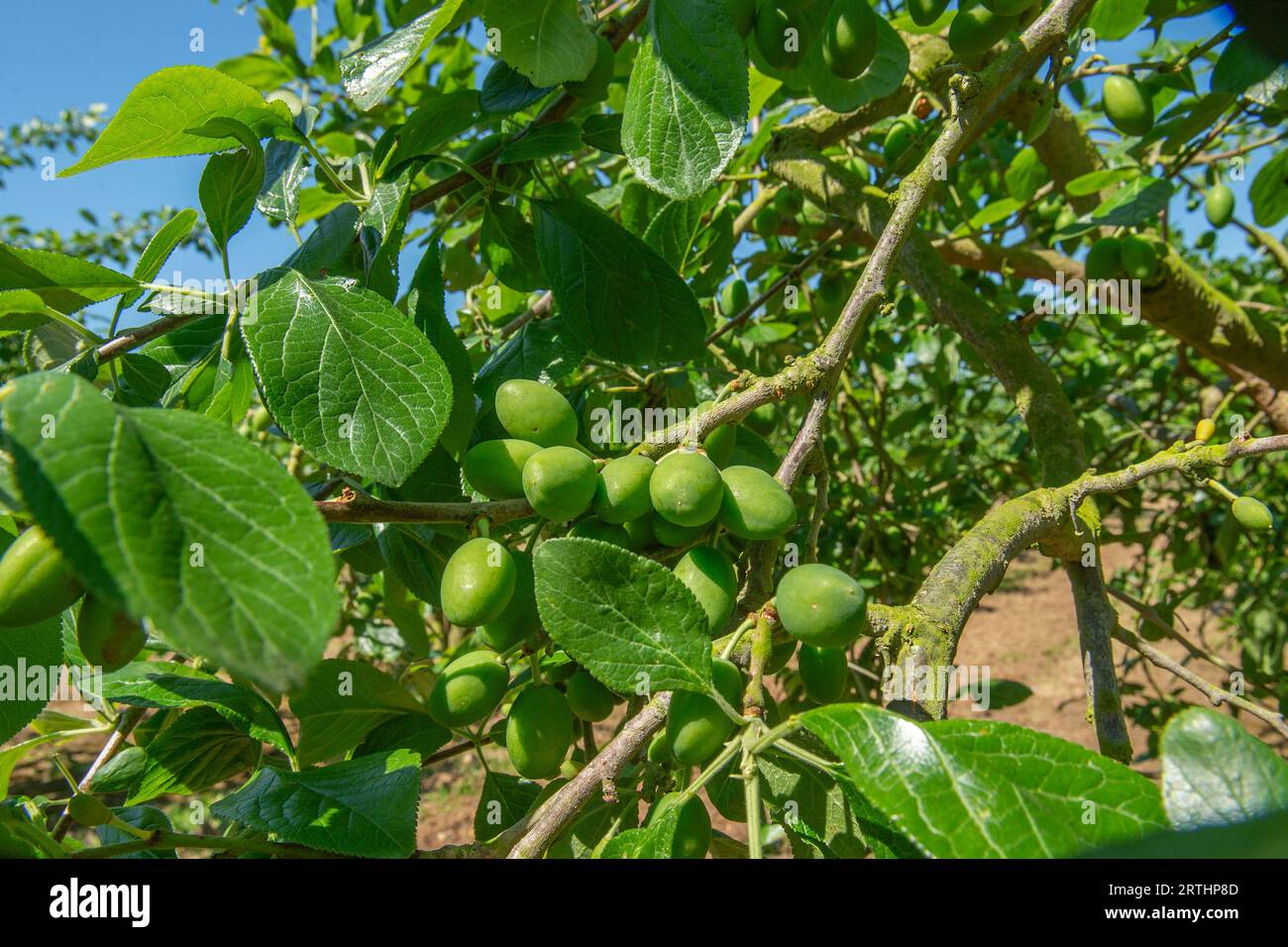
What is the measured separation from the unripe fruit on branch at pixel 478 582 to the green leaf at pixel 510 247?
0.69m

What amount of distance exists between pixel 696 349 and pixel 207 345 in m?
0.72

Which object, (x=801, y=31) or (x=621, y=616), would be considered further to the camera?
(x=801, y=31)

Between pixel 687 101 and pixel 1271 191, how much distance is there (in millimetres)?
1874

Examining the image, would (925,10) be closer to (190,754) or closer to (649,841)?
(649,841)

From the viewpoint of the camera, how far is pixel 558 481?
0.88 m

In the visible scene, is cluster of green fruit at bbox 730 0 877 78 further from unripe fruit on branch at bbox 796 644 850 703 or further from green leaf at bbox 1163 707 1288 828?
green leaf at bbox 1163 707 1288 828

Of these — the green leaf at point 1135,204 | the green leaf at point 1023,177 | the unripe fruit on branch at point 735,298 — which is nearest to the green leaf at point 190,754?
the unripe fruit on branch at point 735,298

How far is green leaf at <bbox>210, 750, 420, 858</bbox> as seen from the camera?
0.86 metres

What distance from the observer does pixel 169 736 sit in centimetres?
117

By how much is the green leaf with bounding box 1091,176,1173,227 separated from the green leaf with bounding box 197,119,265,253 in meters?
1.70

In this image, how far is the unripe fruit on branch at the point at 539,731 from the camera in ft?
3.30

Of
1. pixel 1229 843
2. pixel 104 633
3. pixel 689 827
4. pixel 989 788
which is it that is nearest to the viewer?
pixel 1229 843

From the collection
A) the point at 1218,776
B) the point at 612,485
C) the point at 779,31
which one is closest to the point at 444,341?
the point at 612,485

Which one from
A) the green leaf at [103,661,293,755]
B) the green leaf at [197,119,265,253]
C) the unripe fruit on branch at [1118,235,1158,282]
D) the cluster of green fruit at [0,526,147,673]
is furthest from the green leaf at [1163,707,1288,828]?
the unripe fruit on branch at [1118,235,1158,282]
